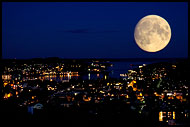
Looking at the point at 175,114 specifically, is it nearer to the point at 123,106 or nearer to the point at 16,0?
the point at 123,106

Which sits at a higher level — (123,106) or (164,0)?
(164,0)

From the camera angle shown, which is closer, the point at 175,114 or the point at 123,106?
the point at 175,114

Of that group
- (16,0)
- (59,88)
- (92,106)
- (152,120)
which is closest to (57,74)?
(59,88)

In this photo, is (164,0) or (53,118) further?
(53,118)

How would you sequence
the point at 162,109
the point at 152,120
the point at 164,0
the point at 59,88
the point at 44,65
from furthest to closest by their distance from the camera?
the point at 44,65 → the point at 59,88 → the point at 162,109 → the point at 152,120 → the point at 164,0

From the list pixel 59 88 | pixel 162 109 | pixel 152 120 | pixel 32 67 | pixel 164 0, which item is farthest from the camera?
pixel 32 67

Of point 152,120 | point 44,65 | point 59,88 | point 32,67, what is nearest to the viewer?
point 152,120

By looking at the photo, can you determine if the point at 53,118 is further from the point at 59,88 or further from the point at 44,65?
the point at 44,65

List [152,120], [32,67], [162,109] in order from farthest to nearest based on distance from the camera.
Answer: [32,67] < [162,109] < [152,120]

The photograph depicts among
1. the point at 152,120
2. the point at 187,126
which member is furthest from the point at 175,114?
the point at 187,126
